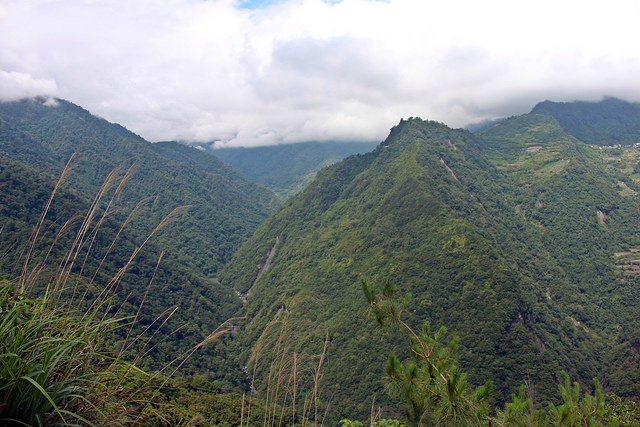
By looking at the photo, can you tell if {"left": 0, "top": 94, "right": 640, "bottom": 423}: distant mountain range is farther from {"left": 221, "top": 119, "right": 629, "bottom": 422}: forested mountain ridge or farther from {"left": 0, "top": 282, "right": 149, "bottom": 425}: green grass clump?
{"left": 0, "top": 282, "right": 149, "bottom": 425}: green grass clump

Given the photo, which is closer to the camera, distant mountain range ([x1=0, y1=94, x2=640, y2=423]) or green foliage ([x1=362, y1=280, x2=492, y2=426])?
green foliage ([x1=362, y1=280, x2=492, y2=426])

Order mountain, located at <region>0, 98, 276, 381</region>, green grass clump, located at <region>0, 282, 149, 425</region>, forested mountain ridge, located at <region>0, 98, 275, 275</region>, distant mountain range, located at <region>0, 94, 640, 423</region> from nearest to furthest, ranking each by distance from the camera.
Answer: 1. green grass clump, located at <region>0, 282, 149, 425</region>
2. distant mountain range, located at <region>0, 94, 640, 423</region>
3. mountain, located at <region>0, 98, 276, 381</region>
4. forested mountain ridge, located at <region>0, 98, 275, 275</region>

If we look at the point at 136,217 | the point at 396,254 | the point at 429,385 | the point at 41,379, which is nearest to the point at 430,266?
the point at 396,254

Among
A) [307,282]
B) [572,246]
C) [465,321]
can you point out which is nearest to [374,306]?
[465,321]

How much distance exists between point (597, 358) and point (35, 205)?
4472 inches

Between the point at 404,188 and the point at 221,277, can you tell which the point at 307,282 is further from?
the point at 221,277

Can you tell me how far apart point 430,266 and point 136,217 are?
58.3m

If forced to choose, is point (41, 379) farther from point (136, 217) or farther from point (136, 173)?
point (136, 173)

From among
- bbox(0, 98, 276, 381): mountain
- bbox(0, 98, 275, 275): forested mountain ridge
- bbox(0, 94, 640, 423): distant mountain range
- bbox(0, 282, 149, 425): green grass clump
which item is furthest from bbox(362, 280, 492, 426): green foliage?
bbox(0, 98, 275, 275): forested mountain ridge

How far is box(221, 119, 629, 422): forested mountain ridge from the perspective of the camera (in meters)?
53.8

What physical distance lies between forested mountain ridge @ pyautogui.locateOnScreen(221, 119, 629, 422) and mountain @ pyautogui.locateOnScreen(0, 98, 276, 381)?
46.7ft

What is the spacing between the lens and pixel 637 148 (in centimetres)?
15788

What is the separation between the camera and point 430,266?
67500 millimetres

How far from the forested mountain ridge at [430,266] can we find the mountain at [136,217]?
46.7 ft
